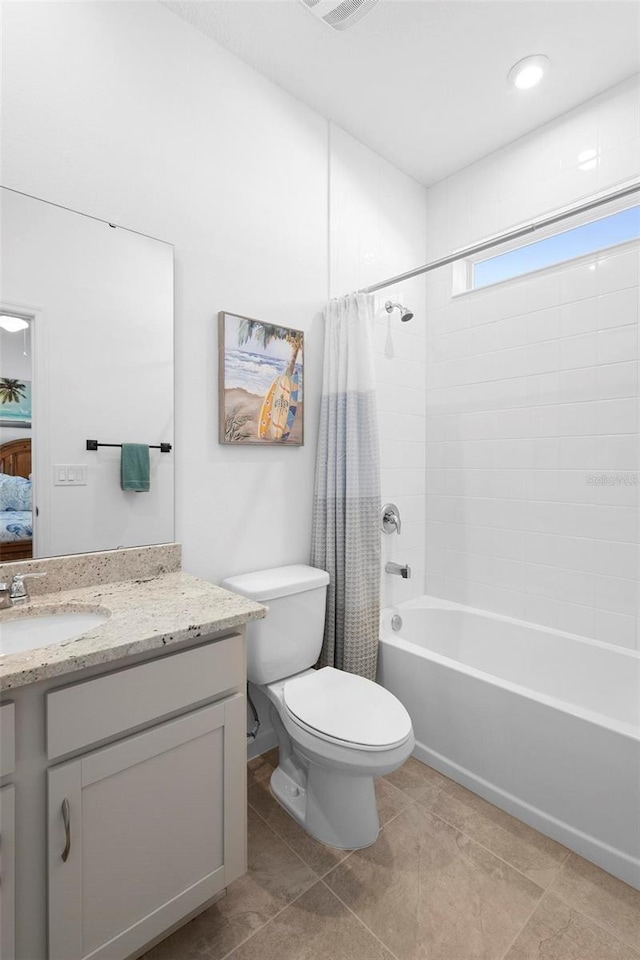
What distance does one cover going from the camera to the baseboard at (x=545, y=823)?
1428 millimetres

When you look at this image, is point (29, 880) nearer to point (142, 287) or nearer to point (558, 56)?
point (142, 287)

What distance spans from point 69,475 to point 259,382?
0.81 m

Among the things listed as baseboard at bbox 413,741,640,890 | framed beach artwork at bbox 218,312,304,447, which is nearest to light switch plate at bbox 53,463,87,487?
framed beach artwork at bbox 218,312,304,447

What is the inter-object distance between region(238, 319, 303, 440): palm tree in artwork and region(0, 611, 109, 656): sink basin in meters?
0.95

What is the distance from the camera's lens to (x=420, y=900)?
1.36m

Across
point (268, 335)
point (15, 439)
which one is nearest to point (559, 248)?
point (268, 335)

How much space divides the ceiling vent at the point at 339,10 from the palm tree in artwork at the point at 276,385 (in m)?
1.00

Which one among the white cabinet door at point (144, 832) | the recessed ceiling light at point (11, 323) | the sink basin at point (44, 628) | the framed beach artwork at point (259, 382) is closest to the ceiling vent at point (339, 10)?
the framed beach artwork at point (259, 382)

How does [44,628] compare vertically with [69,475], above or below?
below

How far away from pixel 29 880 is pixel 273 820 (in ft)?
3.10

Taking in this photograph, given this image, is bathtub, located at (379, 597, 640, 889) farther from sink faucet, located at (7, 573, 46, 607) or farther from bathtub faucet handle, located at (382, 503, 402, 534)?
sink faucet, located at (7, 573, 46, 607)

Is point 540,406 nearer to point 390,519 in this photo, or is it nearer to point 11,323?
point 390,519

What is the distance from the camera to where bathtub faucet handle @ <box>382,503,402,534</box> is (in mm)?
2410

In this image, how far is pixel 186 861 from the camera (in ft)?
3.73
